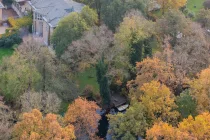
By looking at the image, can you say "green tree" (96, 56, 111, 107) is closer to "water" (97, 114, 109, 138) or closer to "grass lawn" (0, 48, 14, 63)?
"water" (97, 114, 109, 138)

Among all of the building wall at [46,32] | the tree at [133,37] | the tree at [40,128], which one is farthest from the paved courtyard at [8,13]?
the tree at [40,128]

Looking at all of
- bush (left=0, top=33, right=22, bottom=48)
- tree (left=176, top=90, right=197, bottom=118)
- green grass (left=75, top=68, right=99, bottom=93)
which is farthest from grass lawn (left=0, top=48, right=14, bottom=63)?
tree (left=176, top=90, right=197, bottom=118)

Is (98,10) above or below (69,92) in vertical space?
above

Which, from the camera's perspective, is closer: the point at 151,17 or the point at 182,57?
the point at 182,57

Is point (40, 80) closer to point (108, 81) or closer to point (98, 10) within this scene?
point (108, 81)

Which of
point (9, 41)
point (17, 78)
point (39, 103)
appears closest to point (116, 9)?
point (9, 41)

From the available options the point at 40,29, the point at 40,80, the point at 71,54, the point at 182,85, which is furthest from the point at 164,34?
the point at 40,29
